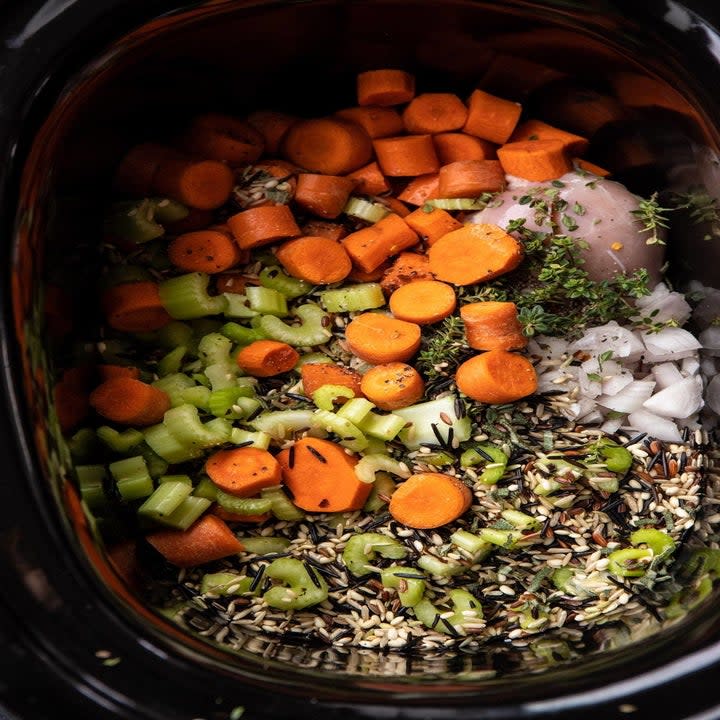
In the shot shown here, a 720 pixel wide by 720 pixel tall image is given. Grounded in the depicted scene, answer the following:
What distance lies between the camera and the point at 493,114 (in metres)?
2.49

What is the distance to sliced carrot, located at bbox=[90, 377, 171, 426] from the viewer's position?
221 centimetres

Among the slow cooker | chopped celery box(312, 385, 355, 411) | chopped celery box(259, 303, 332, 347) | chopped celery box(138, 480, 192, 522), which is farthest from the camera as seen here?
chopped celery box(259, 303, 332, 347)

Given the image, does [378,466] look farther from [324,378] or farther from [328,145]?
[328,145]

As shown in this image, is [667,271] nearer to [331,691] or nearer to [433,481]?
[433,481]

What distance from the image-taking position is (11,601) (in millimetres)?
1756

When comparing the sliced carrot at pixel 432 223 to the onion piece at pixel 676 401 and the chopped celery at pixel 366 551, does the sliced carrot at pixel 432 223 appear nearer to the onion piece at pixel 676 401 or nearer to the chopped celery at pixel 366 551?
the onion piece at pixel 676 401

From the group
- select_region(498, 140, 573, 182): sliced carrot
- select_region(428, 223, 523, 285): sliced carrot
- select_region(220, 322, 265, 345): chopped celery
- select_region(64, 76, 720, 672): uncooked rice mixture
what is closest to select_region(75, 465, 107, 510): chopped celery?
select_region(64, 76, 720, 672): uncooked rice mixture

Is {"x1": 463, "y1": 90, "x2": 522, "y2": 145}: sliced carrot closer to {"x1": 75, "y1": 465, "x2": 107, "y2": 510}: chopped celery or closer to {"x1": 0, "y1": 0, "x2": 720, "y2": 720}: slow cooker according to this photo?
{"x1": 0, "y1": 0, "x2": 720, "y2": 720}: slow cooker

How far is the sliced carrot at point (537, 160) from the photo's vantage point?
241 cm

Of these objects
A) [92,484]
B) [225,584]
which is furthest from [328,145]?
[225,584]

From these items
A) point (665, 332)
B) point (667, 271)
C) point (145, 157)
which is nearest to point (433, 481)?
point (665, 332)

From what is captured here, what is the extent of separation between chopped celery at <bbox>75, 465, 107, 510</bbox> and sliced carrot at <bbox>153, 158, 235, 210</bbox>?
0.74 m

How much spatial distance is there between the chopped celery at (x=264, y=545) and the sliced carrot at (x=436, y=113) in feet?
3.96

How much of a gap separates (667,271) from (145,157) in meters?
1.47
